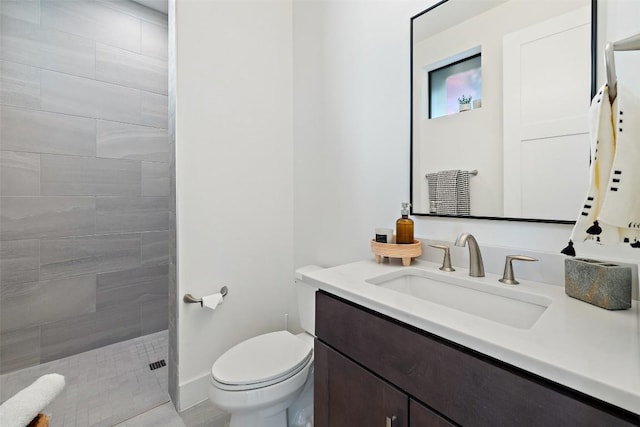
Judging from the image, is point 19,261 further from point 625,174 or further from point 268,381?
point 625,174

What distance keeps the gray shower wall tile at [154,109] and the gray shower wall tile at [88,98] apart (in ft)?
0.12

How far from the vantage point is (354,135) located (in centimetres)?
153

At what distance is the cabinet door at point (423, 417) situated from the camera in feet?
2.03

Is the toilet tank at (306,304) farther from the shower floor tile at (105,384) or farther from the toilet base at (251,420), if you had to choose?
the shower floor tile at (105,384)

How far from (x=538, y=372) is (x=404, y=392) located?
32 centimetres

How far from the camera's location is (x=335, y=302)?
902 millimetres

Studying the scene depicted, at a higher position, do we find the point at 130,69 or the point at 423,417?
the point at 130,69

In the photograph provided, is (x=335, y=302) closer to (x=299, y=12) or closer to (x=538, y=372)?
(x=538, y=372)

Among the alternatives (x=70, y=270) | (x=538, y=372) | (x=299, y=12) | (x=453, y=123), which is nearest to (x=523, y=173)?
(x=453, y=123)

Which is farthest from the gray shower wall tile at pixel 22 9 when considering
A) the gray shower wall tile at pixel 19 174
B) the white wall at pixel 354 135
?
the white wall at pixel 354 135

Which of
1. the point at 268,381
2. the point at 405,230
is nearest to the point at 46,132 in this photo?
the point at 268,381

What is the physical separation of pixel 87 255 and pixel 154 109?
1225mm

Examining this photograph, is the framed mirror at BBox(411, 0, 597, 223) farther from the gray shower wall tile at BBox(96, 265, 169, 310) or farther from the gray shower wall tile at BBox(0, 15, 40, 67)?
the gray shower wall tile at BBox(0, 15, 40, 67)

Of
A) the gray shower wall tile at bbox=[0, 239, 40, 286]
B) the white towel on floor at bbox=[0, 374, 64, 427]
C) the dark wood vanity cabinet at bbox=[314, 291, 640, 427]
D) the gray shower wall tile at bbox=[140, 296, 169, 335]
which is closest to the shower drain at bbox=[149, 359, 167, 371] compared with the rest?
the gray shower wall tile at bbox=[140, 296, 169, 335]
